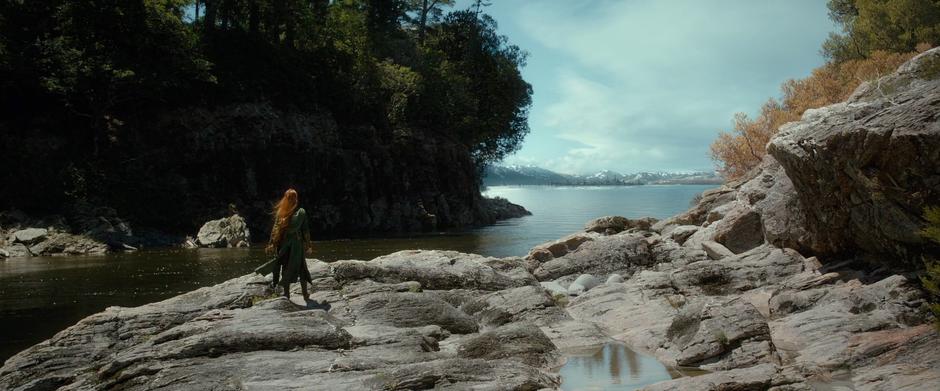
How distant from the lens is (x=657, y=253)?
26.1 metres

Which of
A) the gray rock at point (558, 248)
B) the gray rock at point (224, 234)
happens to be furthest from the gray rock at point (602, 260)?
the gray rock at point (224, 234)

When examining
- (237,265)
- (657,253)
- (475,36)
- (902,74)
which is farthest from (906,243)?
(475,36)

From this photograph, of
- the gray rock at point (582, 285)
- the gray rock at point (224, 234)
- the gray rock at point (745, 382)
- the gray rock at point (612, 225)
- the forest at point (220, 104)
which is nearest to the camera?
the gray rock at point (745, 382)

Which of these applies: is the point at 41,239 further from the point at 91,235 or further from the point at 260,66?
the point at 260,66

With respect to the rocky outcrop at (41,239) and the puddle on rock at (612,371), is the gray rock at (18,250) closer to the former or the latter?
the rocky outcrop at (41,239)

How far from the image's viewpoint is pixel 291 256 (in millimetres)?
14664

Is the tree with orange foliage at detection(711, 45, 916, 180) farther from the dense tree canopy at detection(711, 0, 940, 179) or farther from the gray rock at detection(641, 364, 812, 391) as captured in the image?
the gray rock at detection(641, 364, 812, 391)

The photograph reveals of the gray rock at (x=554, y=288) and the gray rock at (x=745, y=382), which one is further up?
the gray rock at (x=745, y=382)

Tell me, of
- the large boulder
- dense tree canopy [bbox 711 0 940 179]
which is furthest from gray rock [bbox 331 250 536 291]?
dense tree canopy [bbox 711 0 940 179]

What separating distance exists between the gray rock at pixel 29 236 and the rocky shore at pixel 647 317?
26.7m

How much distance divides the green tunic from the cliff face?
33296 millimetres

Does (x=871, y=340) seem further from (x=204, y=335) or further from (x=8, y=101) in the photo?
(x=8, y=101)

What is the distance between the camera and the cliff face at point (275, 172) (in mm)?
45656

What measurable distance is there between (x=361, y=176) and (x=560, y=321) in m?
44.5
